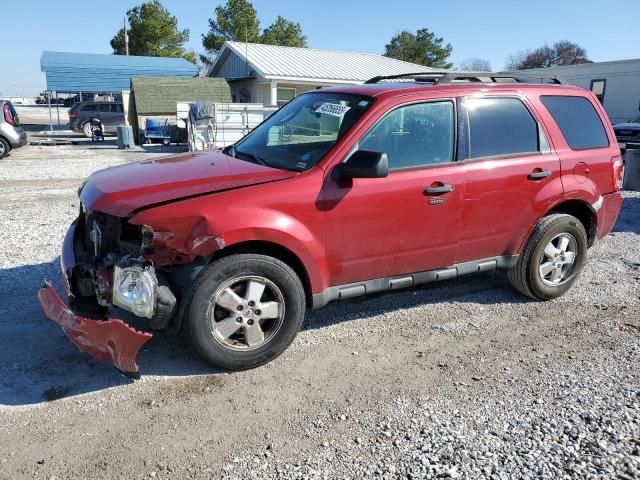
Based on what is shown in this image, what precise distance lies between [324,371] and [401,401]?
1.97ft

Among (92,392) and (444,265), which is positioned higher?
(444,265)

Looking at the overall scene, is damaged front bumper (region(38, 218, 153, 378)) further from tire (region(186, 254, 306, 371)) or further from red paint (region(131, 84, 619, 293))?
red paint (region(131, 84, 619, 293))

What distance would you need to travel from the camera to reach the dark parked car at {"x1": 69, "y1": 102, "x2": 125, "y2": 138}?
86.7 ft

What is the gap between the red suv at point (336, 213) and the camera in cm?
327

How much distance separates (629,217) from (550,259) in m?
4.58

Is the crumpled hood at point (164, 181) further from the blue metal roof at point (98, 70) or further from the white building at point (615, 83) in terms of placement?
the blue metal roof at point (98, 70)

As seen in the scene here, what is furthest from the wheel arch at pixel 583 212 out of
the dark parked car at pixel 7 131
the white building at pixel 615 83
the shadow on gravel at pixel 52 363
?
the white building at pixel 615 83

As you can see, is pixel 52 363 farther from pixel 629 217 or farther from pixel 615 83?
pixel 615 83

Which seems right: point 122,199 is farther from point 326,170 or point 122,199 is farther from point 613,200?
point 613,200

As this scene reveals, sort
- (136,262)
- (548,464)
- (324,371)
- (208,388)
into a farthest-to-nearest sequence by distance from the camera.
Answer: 1. (324,371)
2. (208,388)
3. (136,262)
4. (548,464)

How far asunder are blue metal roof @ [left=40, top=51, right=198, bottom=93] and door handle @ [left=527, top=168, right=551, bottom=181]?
3041 centimetres

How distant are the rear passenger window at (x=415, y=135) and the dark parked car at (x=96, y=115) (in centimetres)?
2516

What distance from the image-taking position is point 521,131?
4488 millimetres

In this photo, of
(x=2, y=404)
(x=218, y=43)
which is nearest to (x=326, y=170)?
(x=2, y=404)
